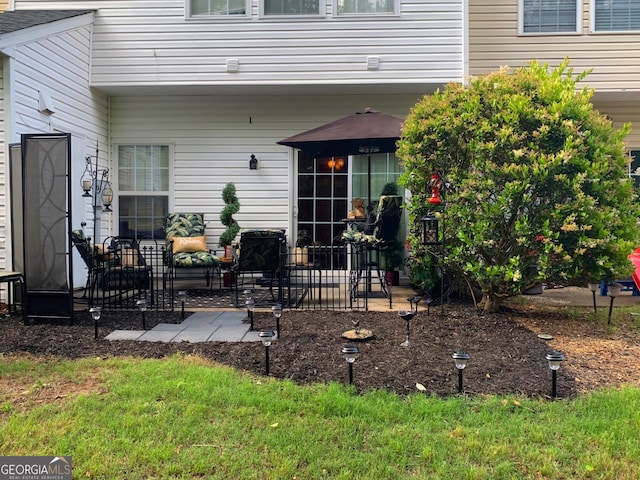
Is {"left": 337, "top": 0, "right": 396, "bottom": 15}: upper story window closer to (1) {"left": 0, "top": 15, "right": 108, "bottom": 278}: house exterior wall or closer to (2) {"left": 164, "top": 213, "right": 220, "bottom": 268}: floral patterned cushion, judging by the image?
(1) {"left": 0, "top": 15, "right": 108, "bottom": 278}: house exterior wall

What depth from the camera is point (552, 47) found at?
7660 mm

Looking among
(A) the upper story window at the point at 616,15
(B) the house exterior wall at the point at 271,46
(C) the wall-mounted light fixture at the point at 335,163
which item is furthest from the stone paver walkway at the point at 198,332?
(A) the upper story window at the point at 616,15

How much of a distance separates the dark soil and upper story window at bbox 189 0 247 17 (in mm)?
4788

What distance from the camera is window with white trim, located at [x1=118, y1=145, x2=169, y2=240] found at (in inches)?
314

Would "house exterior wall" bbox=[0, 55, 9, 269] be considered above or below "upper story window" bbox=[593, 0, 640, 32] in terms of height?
below

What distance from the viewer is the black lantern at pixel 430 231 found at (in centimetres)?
497

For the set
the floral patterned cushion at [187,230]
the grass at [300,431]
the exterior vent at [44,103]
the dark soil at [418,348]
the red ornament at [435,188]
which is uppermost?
the exterior vent at [44,103]

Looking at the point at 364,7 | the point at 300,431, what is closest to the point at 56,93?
the point at 364,7

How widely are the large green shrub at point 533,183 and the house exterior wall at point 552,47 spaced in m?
3.37

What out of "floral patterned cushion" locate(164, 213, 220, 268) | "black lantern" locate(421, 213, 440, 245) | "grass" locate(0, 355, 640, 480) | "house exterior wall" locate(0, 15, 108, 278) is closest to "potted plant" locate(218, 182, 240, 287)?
"floral patterned cushion" locate(164, 213, 220, 268)

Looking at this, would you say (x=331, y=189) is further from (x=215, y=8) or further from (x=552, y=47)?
(x=552, y=47)

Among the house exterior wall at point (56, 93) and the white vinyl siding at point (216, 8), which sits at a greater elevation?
the white vinyl siding at point (216, 8)

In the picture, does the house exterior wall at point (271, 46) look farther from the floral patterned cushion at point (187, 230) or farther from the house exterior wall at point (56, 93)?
the floral patterned cushion at point (187, 230)

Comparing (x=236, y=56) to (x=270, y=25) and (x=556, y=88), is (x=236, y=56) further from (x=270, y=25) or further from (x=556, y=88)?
(x=556, y=88)
